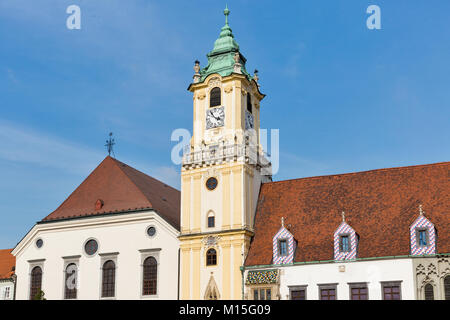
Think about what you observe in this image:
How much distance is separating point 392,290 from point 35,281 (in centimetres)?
2740

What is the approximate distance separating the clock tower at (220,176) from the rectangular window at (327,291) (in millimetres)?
5566

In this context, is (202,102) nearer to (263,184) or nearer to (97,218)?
(263,184)

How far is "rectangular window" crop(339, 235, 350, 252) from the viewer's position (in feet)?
136

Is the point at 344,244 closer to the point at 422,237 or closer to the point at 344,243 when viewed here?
the point at 344,243

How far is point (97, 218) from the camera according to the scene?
49062 millimetres

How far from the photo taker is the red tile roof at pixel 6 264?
5385cm

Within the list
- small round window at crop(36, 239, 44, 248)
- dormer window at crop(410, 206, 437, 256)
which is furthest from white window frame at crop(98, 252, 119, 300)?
dormer window at crop(410, 206, 437, 256)

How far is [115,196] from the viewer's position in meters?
50.5

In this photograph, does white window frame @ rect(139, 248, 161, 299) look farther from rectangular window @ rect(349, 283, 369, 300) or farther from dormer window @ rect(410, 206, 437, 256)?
dormer window @ rect(410, 206, 437, 256)

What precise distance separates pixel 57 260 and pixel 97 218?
15.0 feet
